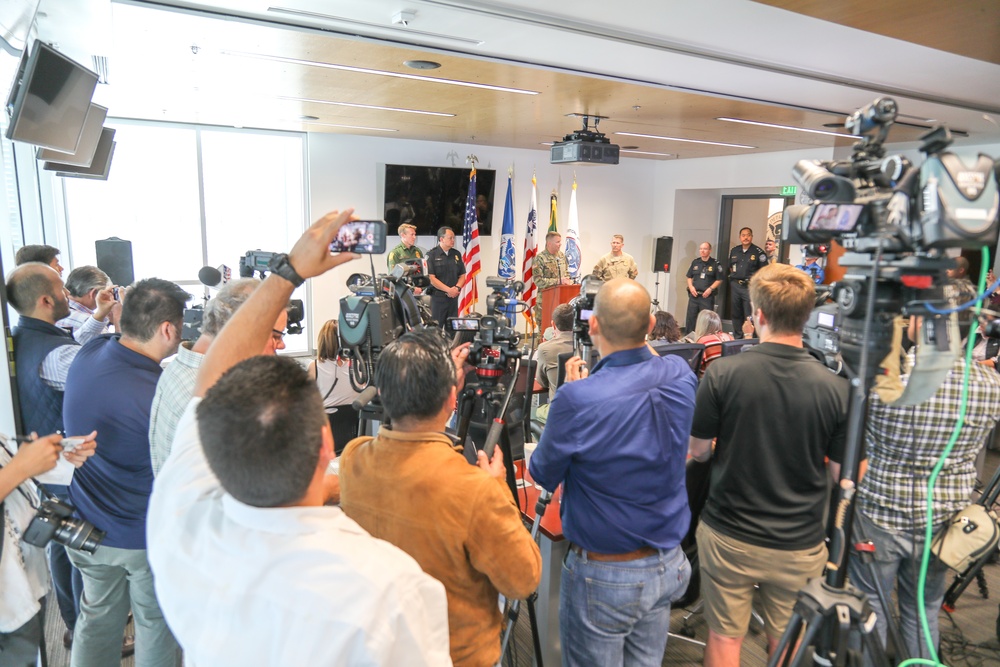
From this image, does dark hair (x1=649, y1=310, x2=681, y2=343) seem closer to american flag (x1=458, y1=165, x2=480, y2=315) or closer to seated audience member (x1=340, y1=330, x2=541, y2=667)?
seated audience member (x1=340, y1=330, x2=541, y2=667)

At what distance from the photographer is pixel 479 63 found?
13.3 feet

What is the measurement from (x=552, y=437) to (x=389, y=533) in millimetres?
570

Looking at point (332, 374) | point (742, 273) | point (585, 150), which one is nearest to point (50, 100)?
point (332, 374)

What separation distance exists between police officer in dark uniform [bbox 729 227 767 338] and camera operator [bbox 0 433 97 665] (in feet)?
28.7

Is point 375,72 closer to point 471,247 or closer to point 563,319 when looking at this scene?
point 563,319

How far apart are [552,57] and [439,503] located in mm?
3497

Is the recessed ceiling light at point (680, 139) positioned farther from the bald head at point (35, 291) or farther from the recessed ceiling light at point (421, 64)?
the bald head at point (35, 291)

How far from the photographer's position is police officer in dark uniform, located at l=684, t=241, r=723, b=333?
366 inches

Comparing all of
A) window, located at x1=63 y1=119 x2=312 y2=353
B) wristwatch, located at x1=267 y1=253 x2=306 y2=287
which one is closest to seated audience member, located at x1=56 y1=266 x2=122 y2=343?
wristwatch, located at x1=267 y1=253 x2=306 y2=287

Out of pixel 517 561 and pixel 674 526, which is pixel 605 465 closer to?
pixel 674 526

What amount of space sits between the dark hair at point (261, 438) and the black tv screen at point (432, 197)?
311 inches

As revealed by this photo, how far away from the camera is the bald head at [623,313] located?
1711 millimetres

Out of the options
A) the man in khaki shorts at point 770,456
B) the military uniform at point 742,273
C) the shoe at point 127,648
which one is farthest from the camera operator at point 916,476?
the military uniform at point 742,273

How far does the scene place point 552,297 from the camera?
8.44 meters
